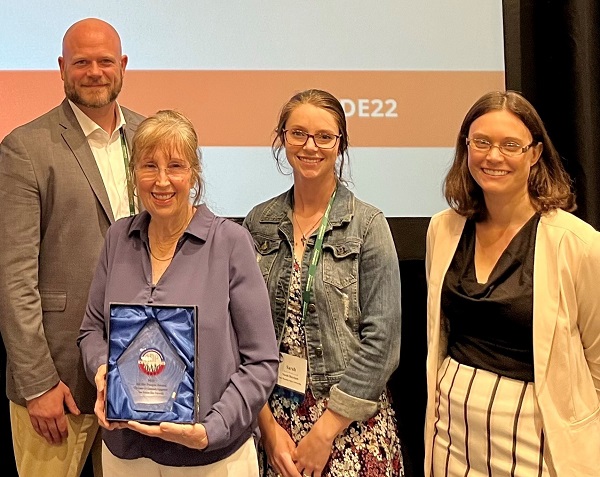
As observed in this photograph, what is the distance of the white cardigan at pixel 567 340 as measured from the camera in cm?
162

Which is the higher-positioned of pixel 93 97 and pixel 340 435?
pixel 93 97

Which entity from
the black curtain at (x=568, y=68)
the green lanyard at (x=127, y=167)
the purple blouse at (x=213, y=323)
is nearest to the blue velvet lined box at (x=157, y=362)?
the purple blouse at (x=213, y=323)

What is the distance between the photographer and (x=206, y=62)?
2551mm

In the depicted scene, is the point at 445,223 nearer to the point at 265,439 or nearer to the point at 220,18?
the point at 265,439

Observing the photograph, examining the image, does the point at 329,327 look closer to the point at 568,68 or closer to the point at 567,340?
the point at 567,340

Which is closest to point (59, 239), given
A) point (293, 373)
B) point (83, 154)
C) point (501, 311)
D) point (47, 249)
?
point (47, 249)

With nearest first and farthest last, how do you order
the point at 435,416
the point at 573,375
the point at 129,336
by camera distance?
the point at 129,336 < the point at 573,375 < the point at 435,416

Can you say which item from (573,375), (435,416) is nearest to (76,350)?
(435,416)

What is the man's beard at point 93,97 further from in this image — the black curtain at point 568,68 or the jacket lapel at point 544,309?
the black curtain at point 568,68

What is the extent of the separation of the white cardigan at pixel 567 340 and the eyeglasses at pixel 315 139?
1.96ft

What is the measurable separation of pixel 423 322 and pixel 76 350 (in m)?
1.36

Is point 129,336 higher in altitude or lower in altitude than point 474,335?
higher

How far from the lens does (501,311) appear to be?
1.68m

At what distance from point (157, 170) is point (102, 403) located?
53 cm
